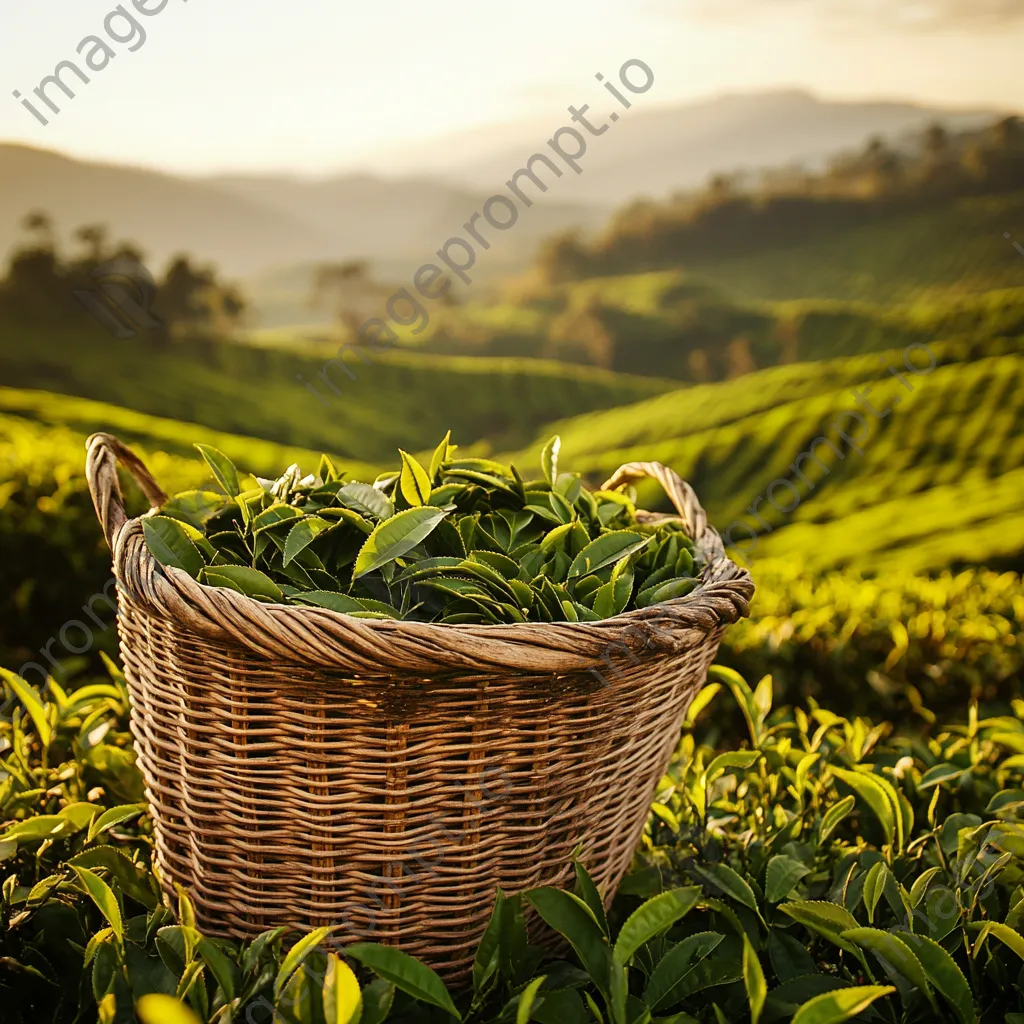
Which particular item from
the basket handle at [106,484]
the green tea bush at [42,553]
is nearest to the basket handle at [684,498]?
the basket handle at [106,484]

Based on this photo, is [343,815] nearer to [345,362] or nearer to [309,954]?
[309,954]

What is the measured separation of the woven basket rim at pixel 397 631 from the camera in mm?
654

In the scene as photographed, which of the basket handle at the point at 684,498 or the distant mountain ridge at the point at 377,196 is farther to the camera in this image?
the distant mountain ridge at the point at 377,196

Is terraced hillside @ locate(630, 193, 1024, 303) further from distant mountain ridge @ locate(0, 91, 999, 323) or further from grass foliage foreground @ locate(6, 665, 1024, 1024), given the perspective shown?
grass foliage foreground @ locate(6, 665, 1024, 1024)

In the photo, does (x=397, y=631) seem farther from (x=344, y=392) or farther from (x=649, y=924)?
(x=344, y=392)

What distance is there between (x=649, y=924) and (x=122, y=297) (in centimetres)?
481

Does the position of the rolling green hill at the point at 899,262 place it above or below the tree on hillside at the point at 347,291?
above

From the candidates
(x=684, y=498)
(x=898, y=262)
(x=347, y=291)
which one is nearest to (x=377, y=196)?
(x=347, y=291)

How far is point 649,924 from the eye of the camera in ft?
2.44

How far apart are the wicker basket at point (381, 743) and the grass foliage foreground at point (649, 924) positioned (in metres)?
0.05

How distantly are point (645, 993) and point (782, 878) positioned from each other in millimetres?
216

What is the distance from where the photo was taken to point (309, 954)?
731mm

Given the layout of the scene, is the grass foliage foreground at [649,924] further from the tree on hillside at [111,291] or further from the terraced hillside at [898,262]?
the tree on hillside at [111,291]

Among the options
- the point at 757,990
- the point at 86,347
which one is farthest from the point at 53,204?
the point at 757,990
